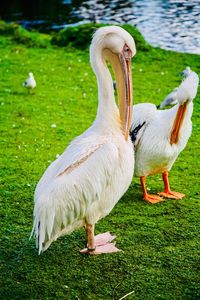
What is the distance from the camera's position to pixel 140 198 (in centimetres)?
605

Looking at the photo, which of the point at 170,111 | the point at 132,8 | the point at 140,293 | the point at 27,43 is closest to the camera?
the point at 140,293

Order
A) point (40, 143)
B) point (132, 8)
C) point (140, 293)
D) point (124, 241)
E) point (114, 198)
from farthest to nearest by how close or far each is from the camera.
Answer: point (132, 8) < point (40, 143) < point (124, 241) < point (114, 198) < point (140, 293)

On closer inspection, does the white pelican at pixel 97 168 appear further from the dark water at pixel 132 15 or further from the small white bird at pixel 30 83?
the dark water at pixel 132 15

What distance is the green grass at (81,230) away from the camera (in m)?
4.41

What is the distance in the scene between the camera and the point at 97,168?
14.7 feet

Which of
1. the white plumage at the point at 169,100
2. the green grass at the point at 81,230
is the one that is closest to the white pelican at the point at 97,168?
the green grass at the point at 81,230

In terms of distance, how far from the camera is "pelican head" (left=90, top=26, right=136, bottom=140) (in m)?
4.64

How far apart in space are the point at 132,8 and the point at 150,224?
42.5 ft

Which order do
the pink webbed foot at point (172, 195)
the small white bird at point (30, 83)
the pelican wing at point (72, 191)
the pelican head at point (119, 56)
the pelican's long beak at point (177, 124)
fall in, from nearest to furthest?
the pelican wing at point (72, 191)
the pelican head at point (119, 56)
the pelican's long beak at point (177, 124)
the pink webbed foot at point (172, 195)
the small white bird at point (30, 83)

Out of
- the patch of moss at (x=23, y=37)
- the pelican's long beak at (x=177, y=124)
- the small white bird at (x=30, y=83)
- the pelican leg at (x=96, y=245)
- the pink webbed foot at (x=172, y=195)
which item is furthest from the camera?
the patch of moss at (x=23, y=37)

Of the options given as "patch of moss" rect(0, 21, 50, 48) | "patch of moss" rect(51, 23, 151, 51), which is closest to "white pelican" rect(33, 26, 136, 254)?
"patch of moss" rect(51, 23, 151, 51)

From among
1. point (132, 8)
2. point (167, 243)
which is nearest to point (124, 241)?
point (167, 243)

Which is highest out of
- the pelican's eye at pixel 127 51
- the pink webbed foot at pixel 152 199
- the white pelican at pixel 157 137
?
the pelican's eye at pixel 127 51

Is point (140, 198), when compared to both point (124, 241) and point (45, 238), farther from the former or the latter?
point (45, 238)
